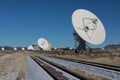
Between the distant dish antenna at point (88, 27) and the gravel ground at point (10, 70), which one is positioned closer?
the gravel ground at point (10, 70)

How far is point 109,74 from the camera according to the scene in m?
26.4

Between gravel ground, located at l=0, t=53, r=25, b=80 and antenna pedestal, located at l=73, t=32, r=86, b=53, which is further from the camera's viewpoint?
antenna pedestal, located at l=73, t=32, r=86, b=53

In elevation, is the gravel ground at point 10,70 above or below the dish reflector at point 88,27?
below

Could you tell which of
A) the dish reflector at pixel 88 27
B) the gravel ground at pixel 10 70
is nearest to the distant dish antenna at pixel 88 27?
the dish reflector at pixel 88 27

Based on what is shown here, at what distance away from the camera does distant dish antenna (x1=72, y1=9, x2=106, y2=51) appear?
71.8 meters

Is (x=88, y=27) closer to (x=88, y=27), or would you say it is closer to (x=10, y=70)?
(x=88, y=27)

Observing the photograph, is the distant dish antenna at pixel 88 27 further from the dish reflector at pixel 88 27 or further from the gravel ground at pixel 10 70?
the gravel ground at pixel 10 70

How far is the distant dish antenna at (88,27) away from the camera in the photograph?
7175cm

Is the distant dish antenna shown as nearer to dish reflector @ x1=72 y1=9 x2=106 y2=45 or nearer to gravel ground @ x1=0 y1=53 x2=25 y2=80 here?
dish reflector @ x1=72 y1=9 x2=106 y2=45

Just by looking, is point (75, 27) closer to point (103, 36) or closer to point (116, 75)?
point (103, 36)

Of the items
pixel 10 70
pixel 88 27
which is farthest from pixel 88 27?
pixel 10 70

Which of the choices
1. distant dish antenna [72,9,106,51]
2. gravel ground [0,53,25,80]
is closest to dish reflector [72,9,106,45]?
distant dish antenna [72,9,106,51]

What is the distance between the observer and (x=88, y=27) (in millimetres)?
76938

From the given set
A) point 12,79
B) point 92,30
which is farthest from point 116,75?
point 92,30
